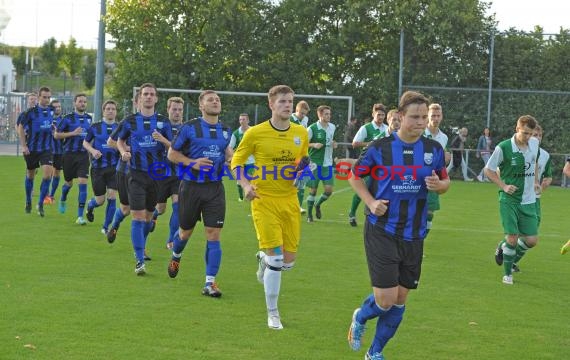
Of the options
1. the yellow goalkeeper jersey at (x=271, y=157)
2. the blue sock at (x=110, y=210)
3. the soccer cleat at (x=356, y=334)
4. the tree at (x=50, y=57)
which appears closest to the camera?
the soccer cleat at (x=356, y=334)

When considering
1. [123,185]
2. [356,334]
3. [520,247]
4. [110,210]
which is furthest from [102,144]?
[356,334]

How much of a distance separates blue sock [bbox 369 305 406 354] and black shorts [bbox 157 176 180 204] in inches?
189

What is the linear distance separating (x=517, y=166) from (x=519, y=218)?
601 millimetres

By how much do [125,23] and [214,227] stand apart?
81.5 feet

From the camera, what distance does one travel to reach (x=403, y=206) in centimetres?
650

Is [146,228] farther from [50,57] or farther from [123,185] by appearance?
[50,57]

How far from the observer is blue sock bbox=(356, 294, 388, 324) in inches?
258

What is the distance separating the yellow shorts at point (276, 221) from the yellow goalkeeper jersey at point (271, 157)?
0.08 meters

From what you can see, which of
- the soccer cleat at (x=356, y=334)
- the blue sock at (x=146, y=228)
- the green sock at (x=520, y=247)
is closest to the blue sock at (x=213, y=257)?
the blue sock at (x=146, y=228)

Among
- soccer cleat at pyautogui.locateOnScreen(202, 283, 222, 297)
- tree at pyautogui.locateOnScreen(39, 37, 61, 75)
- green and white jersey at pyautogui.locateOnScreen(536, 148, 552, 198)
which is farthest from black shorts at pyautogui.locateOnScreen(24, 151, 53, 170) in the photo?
tree at pyautogui.locateOnScreen(39, 37, 61, 75)

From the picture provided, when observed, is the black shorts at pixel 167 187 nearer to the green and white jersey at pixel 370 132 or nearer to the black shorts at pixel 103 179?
the black shorts at pixel 103 179

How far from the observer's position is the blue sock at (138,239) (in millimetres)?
10148

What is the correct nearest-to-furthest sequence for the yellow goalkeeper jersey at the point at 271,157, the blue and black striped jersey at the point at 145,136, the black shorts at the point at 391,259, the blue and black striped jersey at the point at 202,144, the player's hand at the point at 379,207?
the player's hand at the point at 379,207
the black shorts at the point at 391,259
the yellow goalkeeper jersey at the point at 271,157
the blue and black striped jersey at the point at 202,144
the blue and black striped jersey at the point at 145,136

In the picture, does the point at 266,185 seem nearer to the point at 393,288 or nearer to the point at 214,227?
the point at 214,227
